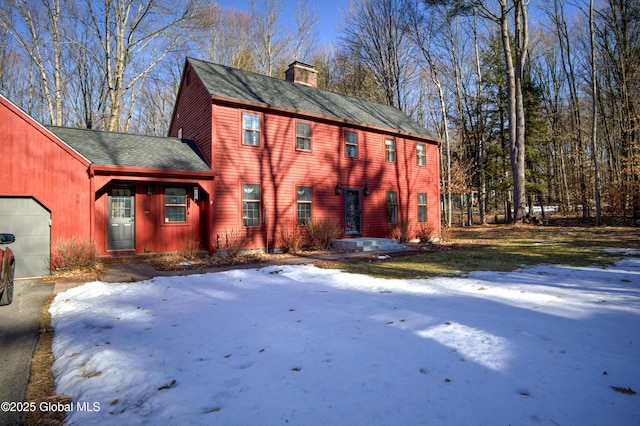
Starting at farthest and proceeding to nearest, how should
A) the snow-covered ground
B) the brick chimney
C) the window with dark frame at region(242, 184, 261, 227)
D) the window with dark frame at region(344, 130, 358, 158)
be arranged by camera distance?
the brick chimney < the window with dark frame at region(344, 130, 358, 158) < the window with dark frame at region(242, 184, 261, 227) < the snow-covered ground

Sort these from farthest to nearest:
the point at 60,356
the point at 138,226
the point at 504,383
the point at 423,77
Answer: the point at 423,77 < the point at 138,226 < the point at 60,356 < the point at 504,383

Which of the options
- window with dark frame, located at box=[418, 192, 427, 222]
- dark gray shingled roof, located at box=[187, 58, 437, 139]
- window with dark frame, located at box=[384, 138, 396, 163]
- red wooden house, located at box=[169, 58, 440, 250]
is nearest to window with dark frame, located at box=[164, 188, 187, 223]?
red wooden house, located at box=[169, 58, 440, 250]

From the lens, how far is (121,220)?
1094 centimetres

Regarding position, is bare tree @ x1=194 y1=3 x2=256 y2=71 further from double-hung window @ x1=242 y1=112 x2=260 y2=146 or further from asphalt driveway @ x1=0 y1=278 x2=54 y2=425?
asphalt driveway @ x1=0 y1=278 x2=54 y2=425

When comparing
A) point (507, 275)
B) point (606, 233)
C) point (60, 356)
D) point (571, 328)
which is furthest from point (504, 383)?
point (606, 233)

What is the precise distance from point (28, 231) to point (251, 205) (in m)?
6.42

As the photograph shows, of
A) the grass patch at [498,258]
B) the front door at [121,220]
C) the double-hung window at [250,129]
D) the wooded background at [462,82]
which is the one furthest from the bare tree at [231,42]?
the grass patch at [498,258]

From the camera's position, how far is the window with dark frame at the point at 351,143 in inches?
610

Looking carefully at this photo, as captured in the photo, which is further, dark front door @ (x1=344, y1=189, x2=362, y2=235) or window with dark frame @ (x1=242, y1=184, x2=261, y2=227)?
dark front door @ (x1=344, y1=189, x2=362, y2=235)

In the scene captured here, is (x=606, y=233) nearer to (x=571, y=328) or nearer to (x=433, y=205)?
(x=433, y=205)

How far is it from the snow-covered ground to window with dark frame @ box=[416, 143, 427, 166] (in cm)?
1325

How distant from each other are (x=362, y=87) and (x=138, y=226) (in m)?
23.3

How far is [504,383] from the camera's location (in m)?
2.73

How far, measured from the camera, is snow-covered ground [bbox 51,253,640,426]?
7.91ft
